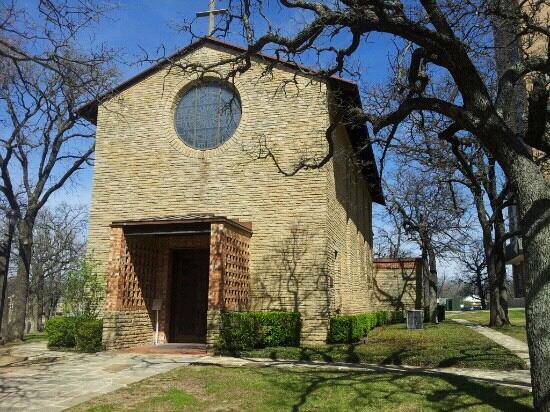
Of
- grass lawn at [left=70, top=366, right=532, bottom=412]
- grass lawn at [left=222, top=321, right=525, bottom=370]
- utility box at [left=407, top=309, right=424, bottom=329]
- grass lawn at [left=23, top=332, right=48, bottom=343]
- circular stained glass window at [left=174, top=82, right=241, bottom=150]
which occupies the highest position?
circular stained glass window at [left=174, top=82, right=241, bottom=150]

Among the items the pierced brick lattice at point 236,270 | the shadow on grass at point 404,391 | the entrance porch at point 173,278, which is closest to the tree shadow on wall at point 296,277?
the pierced brick lattice at point 236,270

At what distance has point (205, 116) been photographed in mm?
16203

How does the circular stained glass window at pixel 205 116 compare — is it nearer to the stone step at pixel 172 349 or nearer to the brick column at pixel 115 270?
the brick column at pixel 115 270

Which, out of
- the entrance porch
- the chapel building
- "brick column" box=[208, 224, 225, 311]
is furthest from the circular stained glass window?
"brick column" box=[208, 224, 225, 311]

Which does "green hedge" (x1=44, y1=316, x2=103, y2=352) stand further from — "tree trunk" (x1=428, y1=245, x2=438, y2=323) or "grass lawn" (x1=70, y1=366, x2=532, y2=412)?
"tree trunk" (x1=428, y1=245, x2=438, y2=323)

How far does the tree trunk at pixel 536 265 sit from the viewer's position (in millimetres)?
6332

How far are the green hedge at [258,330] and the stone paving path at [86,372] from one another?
605mm

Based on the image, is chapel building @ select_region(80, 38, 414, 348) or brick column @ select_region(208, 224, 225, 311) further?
chapel building @ select_region(80, 38, 414, 348)

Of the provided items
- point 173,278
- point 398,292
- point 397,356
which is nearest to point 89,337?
point 173,278

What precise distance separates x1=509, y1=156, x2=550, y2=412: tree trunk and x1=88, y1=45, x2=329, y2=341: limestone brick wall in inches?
295

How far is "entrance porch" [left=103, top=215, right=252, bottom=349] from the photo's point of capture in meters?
13.1

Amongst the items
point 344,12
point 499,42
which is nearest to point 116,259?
point 344,12

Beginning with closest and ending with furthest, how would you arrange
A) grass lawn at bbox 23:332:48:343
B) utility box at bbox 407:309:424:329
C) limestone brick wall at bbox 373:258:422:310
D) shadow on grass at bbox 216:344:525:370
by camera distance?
shadow on grass at bbox 216:344:525:370, grass lawn at bbox 23:332:48:343, utility box at bbox 407:309:424:329, limestone brick wall at bbox 373:258:422:310

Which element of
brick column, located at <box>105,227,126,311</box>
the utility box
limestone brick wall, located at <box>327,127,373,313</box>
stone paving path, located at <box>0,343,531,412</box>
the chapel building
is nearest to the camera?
stone paving path, located at <box>0,343,531,412</box>
